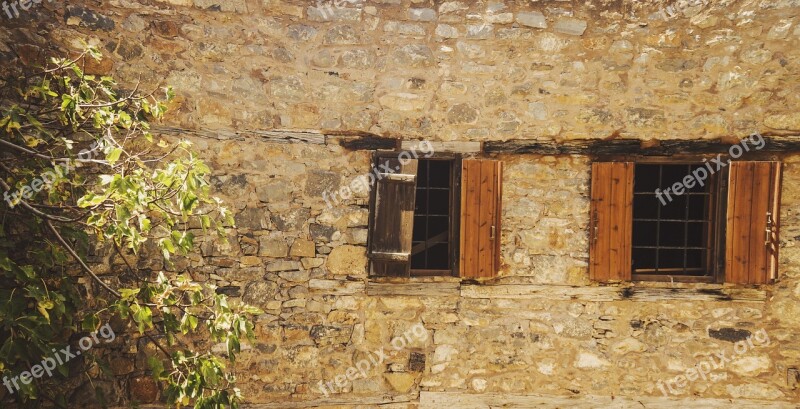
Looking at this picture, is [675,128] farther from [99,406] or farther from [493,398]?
[99,406]

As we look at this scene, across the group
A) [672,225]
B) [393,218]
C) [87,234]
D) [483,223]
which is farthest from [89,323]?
[672,225]

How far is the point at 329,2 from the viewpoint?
444cm

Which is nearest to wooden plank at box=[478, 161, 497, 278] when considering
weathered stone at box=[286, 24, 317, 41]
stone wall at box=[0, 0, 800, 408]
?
stone wall at box=[0, 0, 800, 408]

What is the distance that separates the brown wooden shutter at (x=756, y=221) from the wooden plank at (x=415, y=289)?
2374 mm

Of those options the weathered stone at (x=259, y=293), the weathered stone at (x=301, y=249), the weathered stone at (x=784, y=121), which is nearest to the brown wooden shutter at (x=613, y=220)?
the weathered stone at (x=784, y=121)

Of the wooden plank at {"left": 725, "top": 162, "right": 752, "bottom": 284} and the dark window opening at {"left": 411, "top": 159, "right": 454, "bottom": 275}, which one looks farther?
the dark window opening at {"left": 411, "top": 159, "right": 454, "bottom": 275}

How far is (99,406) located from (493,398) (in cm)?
328

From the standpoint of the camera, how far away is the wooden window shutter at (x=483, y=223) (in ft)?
14.5

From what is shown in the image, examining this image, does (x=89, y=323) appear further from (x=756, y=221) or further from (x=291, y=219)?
(x=756, y=221)

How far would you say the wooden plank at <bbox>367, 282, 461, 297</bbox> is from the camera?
4.45m

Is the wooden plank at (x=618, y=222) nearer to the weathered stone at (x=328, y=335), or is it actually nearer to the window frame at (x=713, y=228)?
the window frame at (x=713, y=228)

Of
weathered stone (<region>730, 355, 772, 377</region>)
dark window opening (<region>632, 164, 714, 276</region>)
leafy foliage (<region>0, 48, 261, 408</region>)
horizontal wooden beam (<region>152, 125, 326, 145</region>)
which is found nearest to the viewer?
leafy foliage (<region>0, 48, 261, 408</region>)

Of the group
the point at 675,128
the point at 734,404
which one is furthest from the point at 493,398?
the point at 675,128

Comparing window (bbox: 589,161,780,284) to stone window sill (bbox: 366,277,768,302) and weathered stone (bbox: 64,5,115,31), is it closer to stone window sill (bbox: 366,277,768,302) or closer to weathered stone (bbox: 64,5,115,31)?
stone window sill (bbox: 366,277,768,302)
